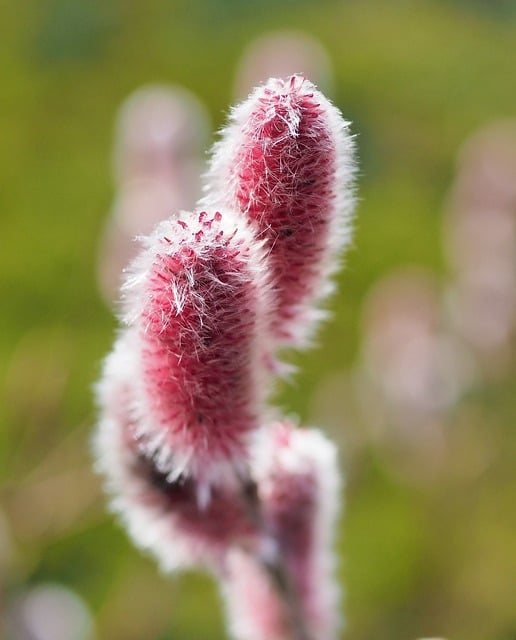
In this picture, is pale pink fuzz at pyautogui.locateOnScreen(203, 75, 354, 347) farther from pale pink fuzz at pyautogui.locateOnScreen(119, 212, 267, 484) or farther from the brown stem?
the brown stem

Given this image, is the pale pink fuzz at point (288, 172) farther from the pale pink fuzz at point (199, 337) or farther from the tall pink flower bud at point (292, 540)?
the tall pink flower bud at point (292, 540)

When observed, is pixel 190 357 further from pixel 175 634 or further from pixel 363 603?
pixel 363 603

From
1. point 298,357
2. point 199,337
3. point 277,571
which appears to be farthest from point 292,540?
point 298,357

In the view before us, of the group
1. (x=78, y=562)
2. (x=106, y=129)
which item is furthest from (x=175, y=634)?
(x=106, y=129)

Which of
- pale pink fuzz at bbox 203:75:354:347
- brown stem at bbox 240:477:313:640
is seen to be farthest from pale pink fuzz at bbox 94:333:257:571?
pale pink fuzz at bbox 203:75:354:347

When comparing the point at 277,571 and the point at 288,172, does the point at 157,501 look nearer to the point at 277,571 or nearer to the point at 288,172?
the point at 277,571

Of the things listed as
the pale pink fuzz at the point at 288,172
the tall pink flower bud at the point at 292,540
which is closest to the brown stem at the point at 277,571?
the tall pink flower bud at the point at 292,540
